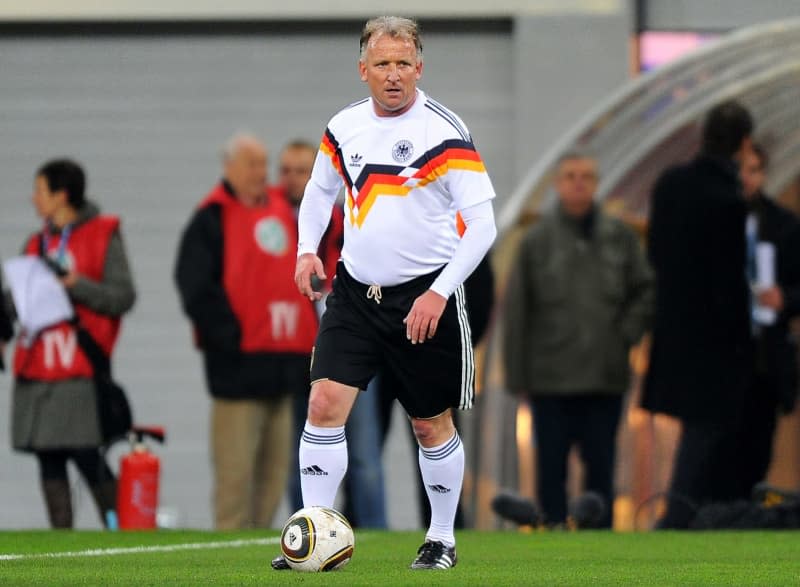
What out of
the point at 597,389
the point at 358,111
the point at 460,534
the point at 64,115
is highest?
the point at 64,115

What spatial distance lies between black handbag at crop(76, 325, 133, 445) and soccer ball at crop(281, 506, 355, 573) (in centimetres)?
425

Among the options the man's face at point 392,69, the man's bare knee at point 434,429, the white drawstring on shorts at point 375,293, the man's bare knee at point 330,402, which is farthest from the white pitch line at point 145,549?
the man's face at point 392,69

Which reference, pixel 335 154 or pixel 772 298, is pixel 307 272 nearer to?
pixel 335 154

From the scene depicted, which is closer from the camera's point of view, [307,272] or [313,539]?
[313,539]

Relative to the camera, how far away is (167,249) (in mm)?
15453

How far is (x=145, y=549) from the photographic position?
8641 millimetres

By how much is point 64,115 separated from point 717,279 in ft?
21.4

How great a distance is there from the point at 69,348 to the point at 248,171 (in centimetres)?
137

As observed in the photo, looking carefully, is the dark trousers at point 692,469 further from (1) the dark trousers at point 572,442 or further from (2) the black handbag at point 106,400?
(2) the black handbag at point 106,400

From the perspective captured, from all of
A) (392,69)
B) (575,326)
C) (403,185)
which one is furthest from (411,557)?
(575,326)

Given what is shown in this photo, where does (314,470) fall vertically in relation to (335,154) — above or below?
below

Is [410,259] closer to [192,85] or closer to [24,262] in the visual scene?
[24,262]

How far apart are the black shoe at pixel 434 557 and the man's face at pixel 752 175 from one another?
444 cm

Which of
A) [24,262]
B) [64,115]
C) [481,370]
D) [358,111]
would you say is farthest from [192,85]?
[358,111]
